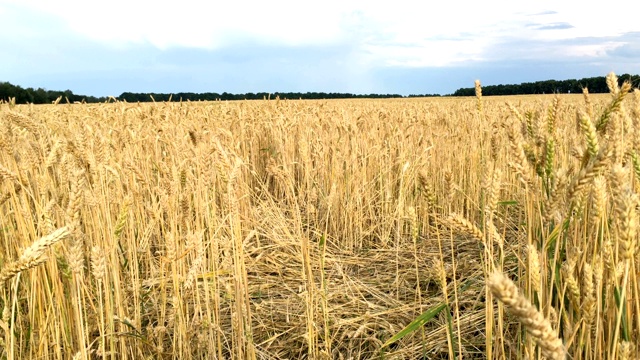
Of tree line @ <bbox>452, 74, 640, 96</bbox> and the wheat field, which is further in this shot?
tree line @ <bbox>452, 74, 640, 96</bbox>

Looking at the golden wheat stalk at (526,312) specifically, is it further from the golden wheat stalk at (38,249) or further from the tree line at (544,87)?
the tree line at (544,87)

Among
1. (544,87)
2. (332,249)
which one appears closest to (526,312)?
(332,249)

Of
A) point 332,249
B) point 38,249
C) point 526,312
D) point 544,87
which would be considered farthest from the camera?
point 544,87

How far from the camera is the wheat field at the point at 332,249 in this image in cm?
124

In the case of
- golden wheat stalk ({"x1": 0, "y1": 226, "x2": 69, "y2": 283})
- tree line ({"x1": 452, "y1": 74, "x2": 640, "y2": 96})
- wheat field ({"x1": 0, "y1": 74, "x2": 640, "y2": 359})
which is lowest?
wheat field ({"x1": 0, "y1": 74, "x2": 640, "y2": 359})

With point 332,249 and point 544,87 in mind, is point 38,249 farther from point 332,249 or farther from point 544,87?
point 544,87

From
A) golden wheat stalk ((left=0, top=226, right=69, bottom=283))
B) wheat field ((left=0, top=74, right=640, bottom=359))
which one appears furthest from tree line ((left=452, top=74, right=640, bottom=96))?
golden wheat stalk ((left=0, top=226, right=69, bottom=283))

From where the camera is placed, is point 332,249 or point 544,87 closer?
point 332,249

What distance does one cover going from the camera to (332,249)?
11.6 ft

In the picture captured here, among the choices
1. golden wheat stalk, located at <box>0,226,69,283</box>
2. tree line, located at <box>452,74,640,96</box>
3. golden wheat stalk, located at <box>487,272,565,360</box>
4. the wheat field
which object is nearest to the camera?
golden wheat stalk, located at <box>487,272,565,360</box>

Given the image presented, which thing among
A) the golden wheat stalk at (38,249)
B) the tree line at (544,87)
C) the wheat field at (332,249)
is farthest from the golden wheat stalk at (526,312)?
the tree line at (544,87)

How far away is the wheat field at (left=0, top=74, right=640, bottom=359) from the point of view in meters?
1.24

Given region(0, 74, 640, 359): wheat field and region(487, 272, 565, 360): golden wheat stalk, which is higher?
region(487, 272, 565, 360): golden wheat stalk

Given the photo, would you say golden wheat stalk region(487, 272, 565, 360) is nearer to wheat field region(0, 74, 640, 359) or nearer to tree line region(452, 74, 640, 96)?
wheat field region(0, 74, 640, 359)
